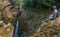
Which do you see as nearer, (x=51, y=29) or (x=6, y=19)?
(x=51, y=29)

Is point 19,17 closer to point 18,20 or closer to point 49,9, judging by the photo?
point 18,20

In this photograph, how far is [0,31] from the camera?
11.6 metres

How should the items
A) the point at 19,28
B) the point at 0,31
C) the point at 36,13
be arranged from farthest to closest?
1. the point at 36,13
2. the point at 19,28
3. the point at 0,31

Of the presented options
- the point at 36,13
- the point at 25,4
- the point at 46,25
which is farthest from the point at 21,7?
the point at 46,25

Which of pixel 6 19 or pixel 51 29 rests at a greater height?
pixel 6 19

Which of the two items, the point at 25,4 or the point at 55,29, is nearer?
the point at 55,29

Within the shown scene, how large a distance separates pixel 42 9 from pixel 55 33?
7.46 metres

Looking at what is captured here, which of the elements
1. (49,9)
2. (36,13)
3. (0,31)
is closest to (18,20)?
(36,13)

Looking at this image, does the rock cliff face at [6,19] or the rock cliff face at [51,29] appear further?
the rock cliff face at [51,29]

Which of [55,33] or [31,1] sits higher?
[31,1]

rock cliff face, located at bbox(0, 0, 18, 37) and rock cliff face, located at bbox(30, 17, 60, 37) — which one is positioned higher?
rock cliff face, located at bbox(0, 0, 18, 37)

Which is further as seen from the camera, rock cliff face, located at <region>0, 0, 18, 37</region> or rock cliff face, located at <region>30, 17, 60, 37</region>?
rock cliff face, located at <region>30, 17, 60, 37</region>

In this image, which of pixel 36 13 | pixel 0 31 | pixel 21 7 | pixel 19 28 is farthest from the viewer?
pixel 21 7

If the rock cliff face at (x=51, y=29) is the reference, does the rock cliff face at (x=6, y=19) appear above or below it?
above
